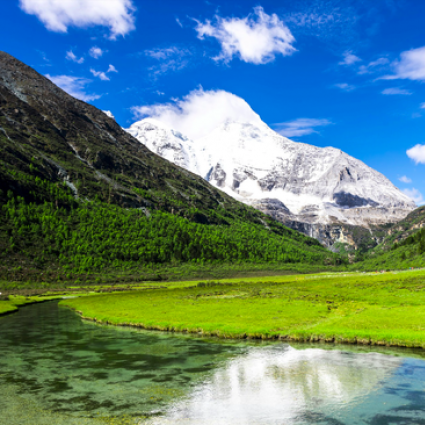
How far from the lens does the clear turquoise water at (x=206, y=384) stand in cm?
2428

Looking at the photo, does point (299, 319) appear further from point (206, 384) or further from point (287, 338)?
point (206, 384)

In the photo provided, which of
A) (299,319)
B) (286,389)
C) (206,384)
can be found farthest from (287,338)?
(206,384)

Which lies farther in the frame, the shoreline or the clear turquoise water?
the shoreline

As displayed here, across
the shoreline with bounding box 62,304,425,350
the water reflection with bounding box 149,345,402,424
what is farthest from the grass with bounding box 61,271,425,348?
the water reflection with bounding box 149,345,402,424

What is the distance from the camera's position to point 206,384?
30641 millimetres

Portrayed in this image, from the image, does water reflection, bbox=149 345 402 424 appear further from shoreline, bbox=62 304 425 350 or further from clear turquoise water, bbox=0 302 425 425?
shoreline, bbox=62 304 425 350

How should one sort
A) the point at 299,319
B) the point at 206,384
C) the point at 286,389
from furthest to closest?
the point at 299,319 → the point at 206,384 → the point at 286,389

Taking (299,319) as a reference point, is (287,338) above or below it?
below

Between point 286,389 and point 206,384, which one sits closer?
point 286,389

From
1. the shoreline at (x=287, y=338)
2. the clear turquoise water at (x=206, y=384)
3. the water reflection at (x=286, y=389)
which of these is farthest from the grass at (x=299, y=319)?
the water reflection at (x=286, y=389)

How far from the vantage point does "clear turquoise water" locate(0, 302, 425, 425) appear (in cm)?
2428

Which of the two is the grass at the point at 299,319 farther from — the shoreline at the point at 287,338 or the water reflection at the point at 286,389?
the water reflection at the point at 286,389

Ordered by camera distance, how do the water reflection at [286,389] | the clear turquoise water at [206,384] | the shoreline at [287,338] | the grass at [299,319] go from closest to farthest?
the water reflection at [286,389], the clear turquoise water at [206,384], the shoreline at [287,338], the grass at [299,319]

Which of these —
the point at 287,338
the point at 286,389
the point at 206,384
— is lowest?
the point at 287,338
